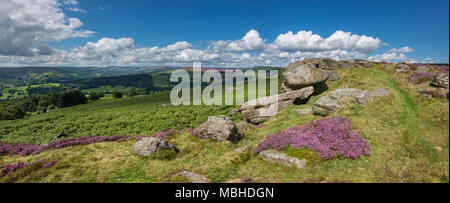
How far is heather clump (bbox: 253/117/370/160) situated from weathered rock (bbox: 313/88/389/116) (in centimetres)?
402

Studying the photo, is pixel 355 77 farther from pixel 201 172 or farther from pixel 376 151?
pixel 201 172

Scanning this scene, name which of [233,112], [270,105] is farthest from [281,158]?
[233,112]

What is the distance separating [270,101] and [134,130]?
22.7m

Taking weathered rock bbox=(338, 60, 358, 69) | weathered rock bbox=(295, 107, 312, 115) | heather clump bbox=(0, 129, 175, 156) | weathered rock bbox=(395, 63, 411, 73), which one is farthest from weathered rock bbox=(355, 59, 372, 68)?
heather clump bbox=(0, 129, 175, 156)

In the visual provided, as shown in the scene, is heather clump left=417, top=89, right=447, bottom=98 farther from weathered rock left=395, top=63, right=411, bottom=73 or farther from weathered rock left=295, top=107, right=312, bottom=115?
weathered rock left=395, top=63, right=411, bottom=73

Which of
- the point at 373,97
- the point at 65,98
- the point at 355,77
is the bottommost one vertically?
the point at 65,98

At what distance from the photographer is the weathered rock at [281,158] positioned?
13014 millimetres

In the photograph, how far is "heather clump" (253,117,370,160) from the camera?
1333 cm

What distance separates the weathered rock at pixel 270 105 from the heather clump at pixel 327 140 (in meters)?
9.39

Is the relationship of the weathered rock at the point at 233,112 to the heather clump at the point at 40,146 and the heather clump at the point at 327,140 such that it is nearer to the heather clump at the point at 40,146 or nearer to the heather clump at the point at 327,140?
the heather clump at the point at 40,146

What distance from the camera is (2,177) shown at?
1355cm

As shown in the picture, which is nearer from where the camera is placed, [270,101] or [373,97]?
[373,97]

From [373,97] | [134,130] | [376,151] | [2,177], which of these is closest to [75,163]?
[2,177]
